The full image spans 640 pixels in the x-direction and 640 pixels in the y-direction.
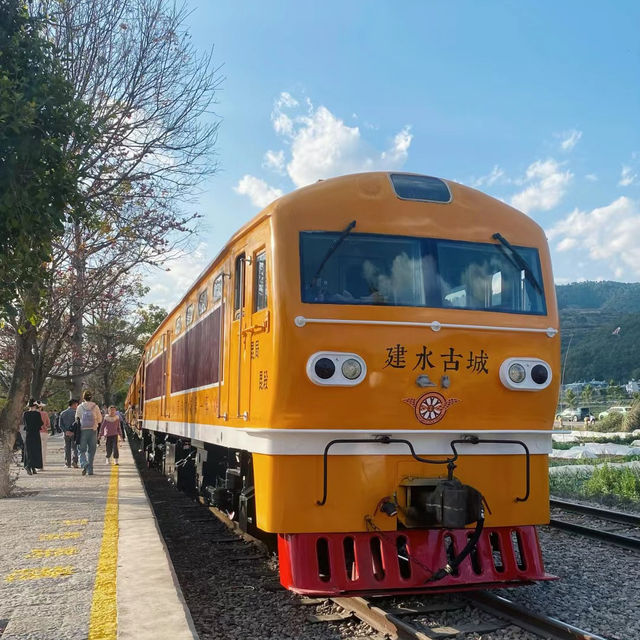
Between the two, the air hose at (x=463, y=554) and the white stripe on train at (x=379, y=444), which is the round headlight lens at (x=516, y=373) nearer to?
the white stripe on train at (x=379, y=444)

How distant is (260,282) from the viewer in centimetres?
560

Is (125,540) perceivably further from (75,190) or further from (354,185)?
(354,185)

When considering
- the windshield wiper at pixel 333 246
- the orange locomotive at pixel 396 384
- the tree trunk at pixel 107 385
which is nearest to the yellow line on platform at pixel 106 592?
the orange locomotive at pixel 396 384

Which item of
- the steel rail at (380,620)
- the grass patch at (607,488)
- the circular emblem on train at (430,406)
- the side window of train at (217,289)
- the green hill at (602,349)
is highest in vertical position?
the green hill at (602,349)

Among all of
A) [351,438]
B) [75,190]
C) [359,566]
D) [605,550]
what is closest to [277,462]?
[351,438]

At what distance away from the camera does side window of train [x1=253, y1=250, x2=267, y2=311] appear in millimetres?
5457

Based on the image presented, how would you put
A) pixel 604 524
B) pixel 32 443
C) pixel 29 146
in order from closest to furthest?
pixel 29 146 → pixel 604 524 → pixel 32 443

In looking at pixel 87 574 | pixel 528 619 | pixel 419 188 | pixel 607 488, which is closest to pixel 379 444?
pixel 528 619

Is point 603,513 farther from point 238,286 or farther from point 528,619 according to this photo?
point 238,286

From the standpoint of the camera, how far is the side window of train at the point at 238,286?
614 centimetres

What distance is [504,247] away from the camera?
5707 millimetres

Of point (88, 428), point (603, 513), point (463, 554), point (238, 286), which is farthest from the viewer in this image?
point (88, 428)

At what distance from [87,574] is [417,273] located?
3.50 meters

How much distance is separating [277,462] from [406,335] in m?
1.29
